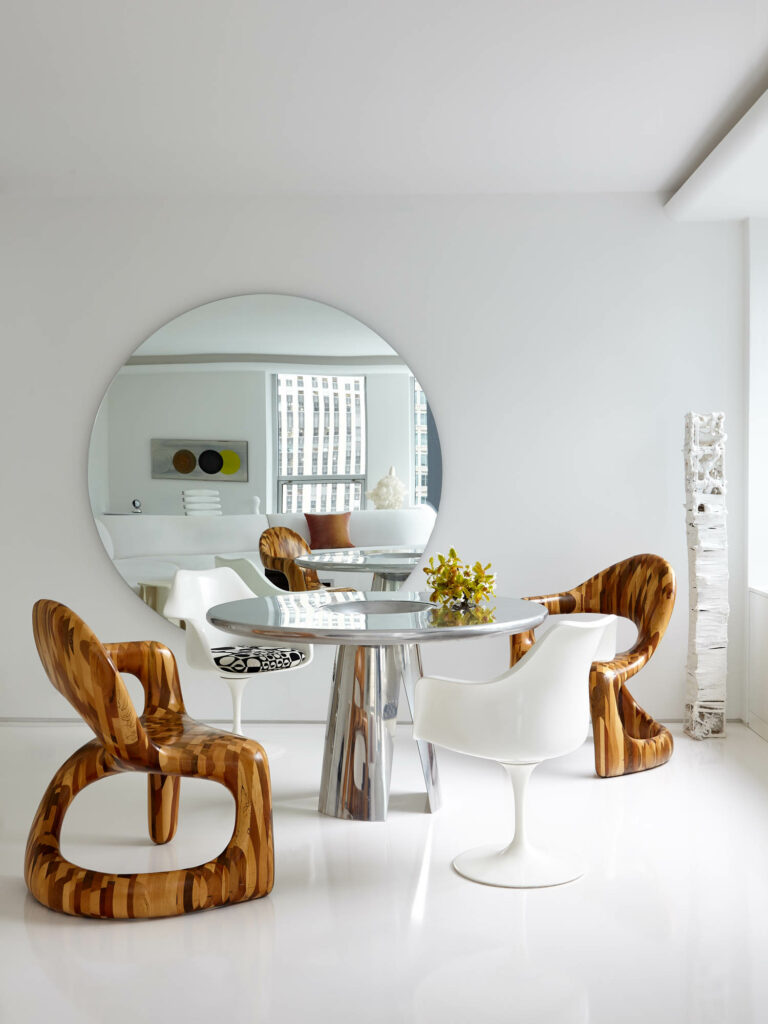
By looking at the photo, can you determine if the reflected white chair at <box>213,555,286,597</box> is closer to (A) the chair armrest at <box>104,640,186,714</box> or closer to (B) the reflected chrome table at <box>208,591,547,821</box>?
(B) the reflected chrome table at <box>208,591,547,821</box>

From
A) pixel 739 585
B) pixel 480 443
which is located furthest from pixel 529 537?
pixel 739 585

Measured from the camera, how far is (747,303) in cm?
452

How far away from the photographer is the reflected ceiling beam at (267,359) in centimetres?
455

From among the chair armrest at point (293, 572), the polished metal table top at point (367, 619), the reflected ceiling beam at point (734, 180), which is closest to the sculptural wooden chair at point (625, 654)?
the polished metal table top at point (367, 619)

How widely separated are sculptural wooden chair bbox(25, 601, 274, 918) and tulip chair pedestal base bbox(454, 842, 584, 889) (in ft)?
1.93

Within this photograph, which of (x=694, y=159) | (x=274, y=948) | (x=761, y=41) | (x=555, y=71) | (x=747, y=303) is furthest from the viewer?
(x=747, y=303)

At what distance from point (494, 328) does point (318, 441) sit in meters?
1.00

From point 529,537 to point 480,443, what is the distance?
1.67 feet

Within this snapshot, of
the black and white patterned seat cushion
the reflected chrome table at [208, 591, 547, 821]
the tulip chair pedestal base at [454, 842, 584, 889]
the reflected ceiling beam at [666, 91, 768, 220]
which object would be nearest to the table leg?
the reflected chrome table at [208, 591, 547, 821]

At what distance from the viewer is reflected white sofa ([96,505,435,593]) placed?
455cm

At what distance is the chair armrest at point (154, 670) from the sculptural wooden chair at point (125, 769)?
0.25 m

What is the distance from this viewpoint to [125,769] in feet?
8.35

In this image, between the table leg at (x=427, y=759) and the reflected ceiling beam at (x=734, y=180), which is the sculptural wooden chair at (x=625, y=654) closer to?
the table leg at (x=427, y=759)

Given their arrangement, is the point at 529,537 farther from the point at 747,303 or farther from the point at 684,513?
the point at 747,303
